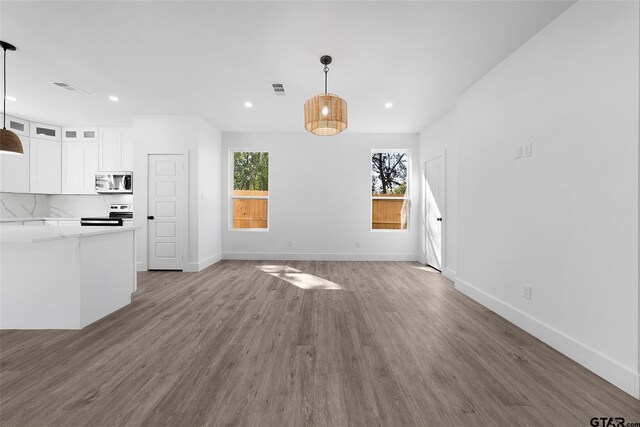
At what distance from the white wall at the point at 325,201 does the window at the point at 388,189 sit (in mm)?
215

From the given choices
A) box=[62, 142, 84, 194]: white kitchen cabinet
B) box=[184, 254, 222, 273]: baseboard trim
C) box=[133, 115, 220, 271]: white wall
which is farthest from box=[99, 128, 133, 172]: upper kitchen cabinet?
box=[184, 254, 222, 273]: baseboard trim

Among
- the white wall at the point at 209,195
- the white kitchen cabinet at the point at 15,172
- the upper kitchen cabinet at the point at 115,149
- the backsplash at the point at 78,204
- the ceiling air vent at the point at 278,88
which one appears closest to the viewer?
the ceiling air vent at the point at 278,88

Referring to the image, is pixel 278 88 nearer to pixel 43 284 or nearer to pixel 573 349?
pixel 43 284

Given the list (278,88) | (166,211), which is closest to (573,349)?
(278,88)

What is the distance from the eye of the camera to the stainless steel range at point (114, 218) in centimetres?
522

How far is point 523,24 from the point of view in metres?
2.40

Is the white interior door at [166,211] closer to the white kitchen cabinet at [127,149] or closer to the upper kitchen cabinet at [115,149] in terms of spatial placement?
the white kitchen cabinet at [127,149]

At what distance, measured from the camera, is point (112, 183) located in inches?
216

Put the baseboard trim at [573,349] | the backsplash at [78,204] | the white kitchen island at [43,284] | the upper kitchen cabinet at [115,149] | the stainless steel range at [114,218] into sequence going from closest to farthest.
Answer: the baseboard trim at [573,349] < the white kitchen island at [43,284] < the stainless steel range at [114,218] < the upper kitchen cabinet at [115,149] < the backsplash at [78,204]

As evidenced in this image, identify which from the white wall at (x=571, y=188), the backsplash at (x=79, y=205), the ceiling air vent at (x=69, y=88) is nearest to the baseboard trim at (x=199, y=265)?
the backsplash at (x=79, y=205)

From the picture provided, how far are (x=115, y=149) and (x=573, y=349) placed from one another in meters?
7.63

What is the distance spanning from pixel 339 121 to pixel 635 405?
2992mm

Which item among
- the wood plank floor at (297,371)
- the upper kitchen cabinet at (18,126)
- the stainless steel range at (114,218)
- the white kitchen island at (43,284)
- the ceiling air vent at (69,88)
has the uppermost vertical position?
the ceiling air vent at (69,88)

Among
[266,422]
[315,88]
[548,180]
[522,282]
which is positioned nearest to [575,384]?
[522,282]
